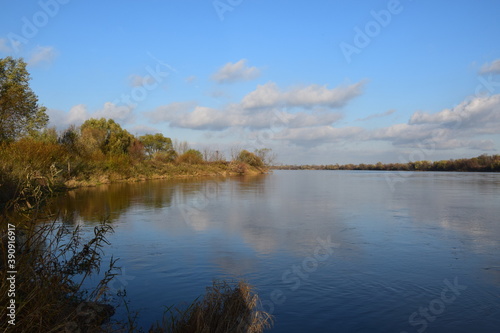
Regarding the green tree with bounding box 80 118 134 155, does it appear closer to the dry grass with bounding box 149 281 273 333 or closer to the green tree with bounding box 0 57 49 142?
the green tree with bounding box 0 57 49 142

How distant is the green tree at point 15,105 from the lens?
20281 millimetres


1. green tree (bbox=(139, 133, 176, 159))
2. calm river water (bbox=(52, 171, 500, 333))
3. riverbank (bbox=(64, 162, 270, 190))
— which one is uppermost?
green tree (bbox=(139, 133, 176, 159))

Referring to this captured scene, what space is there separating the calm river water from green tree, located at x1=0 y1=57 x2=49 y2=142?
10560mm

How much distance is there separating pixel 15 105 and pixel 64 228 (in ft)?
63.1

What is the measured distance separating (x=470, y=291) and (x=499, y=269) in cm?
162

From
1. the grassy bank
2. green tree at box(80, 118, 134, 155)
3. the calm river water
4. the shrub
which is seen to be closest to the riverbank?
the shrub

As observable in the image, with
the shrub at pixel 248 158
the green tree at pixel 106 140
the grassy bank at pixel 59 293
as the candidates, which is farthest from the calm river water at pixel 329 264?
the shrub at pixel 248 158

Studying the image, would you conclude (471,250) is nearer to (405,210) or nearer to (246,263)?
(246,263)

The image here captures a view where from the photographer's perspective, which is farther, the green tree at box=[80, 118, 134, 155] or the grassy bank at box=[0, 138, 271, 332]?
the green tree at box=[80, 118, 134, 155]

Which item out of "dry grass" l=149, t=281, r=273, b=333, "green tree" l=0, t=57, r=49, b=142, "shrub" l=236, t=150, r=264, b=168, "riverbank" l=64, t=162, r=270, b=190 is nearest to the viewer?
"dry grass" l=149, t=281, r=273, b=333

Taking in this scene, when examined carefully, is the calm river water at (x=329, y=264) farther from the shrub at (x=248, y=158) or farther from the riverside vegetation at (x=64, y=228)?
the shrub at (x=248, y=158)

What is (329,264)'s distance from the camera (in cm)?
734

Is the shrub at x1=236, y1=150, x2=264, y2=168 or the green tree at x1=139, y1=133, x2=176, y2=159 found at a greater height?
the green tree at x1=139, y1=133, x2=176, y2=159

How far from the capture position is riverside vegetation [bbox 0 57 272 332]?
3.59 metres
